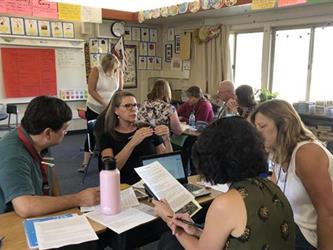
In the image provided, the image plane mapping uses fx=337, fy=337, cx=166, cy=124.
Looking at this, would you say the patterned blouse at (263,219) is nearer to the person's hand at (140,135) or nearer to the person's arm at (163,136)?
the person's hand at (140,135)

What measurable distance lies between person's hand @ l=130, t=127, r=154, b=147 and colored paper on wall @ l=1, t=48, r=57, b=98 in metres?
4.27

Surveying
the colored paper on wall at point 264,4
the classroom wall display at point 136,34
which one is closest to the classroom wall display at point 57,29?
the classroom wall display at point 136,34

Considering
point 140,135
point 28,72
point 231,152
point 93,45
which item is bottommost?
point 140,135

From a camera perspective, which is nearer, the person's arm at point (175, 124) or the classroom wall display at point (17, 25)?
the person's arm at point (175, 124)

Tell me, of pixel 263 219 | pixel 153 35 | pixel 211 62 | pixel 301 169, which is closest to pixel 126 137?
pixel 301 169

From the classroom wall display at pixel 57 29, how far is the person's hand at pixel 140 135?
453 cm

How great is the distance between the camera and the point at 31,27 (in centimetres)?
573

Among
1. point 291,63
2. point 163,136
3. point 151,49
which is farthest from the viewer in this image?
point 151,49

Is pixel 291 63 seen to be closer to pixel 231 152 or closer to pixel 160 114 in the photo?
pixel 160 114

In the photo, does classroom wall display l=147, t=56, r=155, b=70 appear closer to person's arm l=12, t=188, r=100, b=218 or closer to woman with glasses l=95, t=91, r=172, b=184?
woman with glasses l=95, t=91, r=172, b=184

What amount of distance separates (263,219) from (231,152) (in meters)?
0.23

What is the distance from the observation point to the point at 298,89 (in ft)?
16.9

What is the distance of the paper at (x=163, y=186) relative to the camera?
5.02 ft

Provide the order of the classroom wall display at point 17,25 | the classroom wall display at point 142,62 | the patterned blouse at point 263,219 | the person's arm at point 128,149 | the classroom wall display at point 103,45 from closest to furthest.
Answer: the patterned blouse at point 263,219
the person's arm at point 128,149
the classroom wall display at point 17,25
the classroom wall display at point 103,45
the classroom wall display at point 142,62
